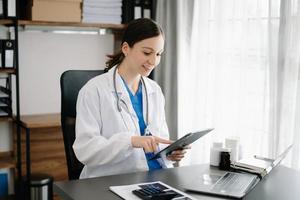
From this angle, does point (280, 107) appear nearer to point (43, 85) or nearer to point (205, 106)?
point (205, 106)

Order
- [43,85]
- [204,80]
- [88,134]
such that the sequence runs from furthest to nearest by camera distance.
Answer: [43,85] → [204,80] → [88,134]

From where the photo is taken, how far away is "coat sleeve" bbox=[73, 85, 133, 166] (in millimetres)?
1740

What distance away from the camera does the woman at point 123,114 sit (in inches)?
69.7

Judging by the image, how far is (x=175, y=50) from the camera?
10.6ft

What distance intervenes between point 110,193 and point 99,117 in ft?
1.70

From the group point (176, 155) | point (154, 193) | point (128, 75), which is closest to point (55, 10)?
point (128, 75)

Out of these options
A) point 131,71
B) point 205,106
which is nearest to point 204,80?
point 205,106

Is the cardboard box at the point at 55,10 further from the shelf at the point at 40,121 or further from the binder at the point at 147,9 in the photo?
the shelf at the point at 40,121

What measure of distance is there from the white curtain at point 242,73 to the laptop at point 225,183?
1.28 feet

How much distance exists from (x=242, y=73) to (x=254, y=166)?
107 centimetres

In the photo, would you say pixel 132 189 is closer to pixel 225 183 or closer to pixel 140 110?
pixel 225 183

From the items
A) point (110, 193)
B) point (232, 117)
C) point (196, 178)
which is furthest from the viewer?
point (232, 117)

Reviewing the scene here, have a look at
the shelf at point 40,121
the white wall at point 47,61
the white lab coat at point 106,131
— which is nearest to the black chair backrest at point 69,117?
the white lab coat at point 106,131

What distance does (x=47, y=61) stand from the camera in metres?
3.36
